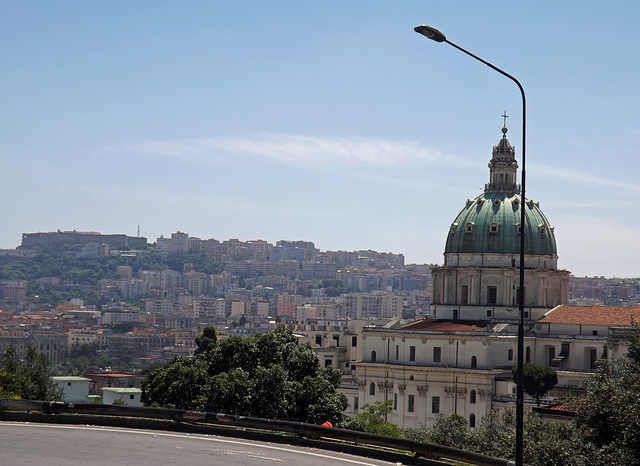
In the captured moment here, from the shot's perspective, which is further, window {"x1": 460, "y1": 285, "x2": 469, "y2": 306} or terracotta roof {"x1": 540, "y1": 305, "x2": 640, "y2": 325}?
window {"x1": 460, "y1": 285, "x2": 469, "y2": 306}

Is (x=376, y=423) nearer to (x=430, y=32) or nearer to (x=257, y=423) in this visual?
(x=257, y=423)

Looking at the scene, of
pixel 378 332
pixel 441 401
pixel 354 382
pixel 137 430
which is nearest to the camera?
pixel 137 430

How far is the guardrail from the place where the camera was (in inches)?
1174

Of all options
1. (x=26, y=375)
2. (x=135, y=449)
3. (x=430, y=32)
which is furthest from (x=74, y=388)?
(x=430, y=32)

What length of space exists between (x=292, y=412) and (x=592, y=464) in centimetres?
2576

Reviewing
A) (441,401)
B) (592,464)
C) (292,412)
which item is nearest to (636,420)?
(592,464)

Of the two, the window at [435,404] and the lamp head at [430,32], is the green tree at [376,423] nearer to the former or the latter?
the window at [435,404]

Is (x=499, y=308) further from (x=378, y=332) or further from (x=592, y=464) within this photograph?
(x=592, y=464)

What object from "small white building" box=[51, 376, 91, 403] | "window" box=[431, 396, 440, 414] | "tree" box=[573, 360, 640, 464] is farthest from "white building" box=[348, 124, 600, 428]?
"tree" box=[573, 360, 640, 464]

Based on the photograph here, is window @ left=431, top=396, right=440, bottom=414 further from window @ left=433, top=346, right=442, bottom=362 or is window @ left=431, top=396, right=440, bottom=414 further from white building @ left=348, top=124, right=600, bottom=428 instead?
window @ left=433, top=346, right=442, bottom=362

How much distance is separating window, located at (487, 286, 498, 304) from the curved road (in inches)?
3180

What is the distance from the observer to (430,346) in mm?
104188

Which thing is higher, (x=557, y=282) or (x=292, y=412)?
(x=557, y=282)

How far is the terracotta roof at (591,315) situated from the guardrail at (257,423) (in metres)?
69.0
